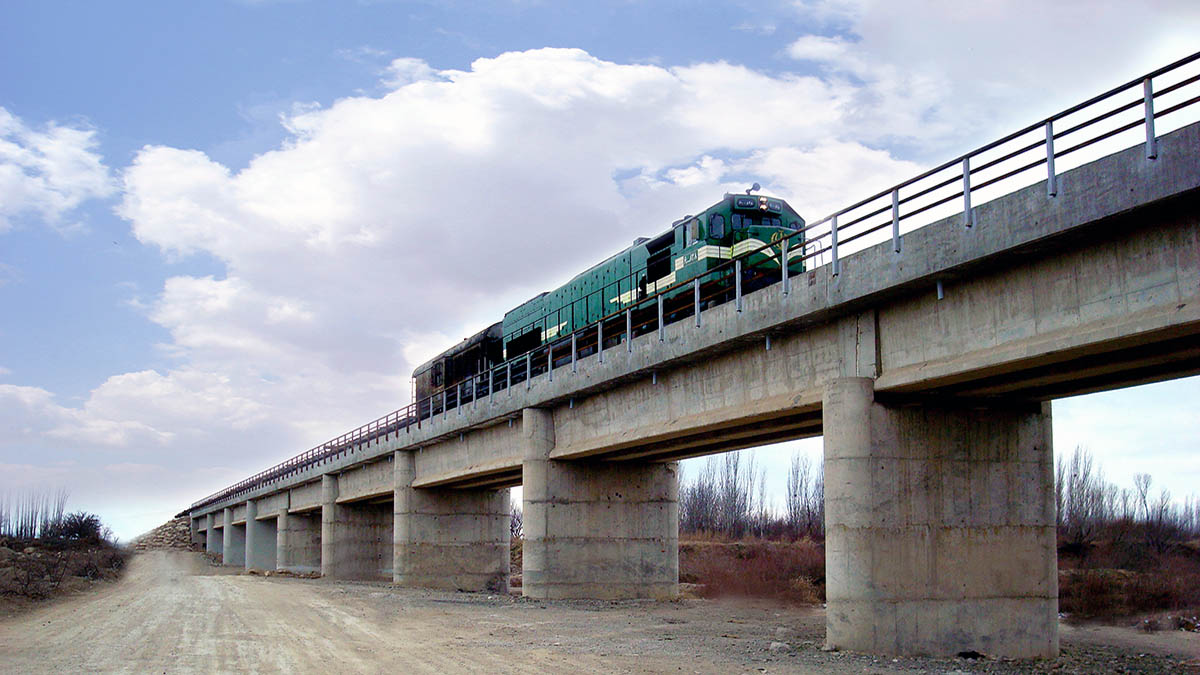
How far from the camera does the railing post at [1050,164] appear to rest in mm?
13273

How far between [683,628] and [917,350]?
9.41 meters

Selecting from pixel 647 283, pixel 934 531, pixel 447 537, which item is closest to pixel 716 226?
pixel 647 283

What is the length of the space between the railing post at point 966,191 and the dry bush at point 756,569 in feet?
78.0

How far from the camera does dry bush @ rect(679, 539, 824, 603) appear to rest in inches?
1481

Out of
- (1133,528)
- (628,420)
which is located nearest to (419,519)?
(628,420)

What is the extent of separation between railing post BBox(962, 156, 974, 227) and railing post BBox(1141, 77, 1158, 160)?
2.83 meters

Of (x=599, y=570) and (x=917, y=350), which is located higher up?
(x=917, y=350)

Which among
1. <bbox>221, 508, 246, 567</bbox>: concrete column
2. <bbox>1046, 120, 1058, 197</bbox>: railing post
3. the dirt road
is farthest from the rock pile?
<bbox>1046, 120, 1058, 197</bbox>: railing post

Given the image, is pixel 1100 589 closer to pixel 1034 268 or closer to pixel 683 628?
pixel 683 628

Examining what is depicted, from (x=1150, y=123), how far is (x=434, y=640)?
14469 millimetres

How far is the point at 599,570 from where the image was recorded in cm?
2966

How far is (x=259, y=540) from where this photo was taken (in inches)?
3031

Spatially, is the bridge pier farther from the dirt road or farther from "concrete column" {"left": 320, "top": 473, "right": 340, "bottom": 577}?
the dirt road

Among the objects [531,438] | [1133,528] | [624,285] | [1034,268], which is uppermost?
[624,285]
